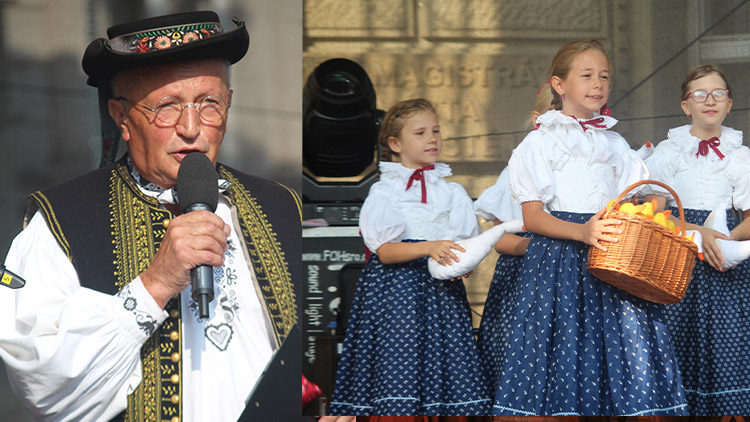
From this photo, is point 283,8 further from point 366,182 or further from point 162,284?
point 162,284

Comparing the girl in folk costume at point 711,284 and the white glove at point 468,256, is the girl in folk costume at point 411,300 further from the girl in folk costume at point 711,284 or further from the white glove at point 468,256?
the girl in folk costume at point 711,284

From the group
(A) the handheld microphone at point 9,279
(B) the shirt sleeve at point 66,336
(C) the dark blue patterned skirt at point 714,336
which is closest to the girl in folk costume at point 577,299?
(C) the dark blue patterned skirt at point 714,336

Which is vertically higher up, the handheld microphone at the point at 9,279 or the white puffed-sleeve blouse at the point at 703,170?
the white puffed-sleeve blouse at the point at 703,170

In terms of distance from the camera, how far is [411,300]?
4004mm

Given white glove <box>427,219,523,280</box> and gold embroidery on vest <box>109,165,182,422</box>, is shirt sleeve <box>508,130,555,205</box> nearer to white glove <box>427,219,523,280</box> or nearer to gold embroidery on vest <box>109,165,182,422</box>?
white glove <box>427,219,523,280</box>

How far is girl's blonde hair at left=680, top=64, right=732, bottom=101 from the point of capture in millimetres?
4246

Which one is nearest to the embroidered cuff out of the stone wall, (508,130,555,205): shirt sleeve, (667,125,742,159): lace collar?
the stone wall

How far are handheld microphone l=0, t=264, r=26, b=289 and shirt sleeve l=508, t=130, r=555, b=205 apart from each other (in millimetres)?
1915

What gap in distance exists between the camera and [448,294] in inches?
159

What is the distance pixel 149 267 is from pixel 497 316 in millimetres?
1396

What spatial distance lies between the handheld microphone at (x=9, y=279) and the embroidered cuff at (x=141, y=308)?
362mm

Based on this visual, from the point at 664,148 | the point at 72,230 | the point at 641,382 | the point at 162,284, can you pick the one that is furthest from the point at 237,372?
the point at 664,148

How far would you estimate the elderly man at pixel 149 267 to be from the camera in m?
3.74

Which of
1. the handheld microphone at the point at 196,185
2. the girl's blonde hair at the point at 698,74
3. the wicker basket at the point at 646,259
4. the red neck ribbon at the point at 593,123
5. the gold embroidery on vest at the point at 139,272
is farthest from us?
the girl's blonde hair at the point at 698,74
